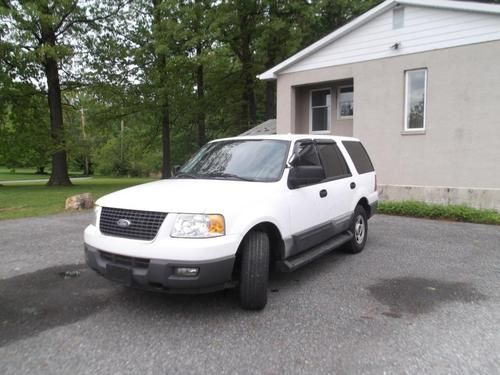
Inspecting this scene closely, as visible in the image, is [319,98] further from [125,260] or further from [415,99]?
[125,260]

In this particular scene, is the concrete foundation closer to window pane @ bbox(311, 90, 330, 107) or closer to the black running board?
window pane @ bbox(311, 90, 330, 107)

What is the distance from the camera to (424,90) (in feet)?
37.0

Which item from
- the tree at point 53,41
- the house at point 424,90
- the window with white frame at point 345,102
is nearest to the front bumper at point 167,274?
the house at point 424,90

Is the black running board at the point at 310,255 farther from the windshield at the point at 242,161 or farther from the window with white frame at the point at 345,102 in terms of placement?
the window with white frame at the point at 345,102

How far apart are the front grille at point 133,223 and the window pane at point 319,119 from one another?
38.8 ft

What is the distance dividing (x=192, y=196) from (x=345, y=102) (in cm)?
1148

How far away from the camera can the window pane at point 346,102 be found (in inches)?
545

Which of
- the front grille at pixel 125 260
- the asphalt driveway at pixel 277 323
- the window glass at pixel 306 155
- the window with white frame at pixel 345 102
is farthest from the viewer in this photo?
the window with white frame at pixel 345 102

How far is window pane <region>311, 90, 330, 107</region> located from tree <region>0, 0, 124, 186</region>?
1201 centimetres

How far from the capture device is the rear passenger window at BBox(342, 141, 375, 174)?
6324mm

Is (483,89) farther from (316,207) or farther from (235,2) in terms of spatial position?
(235,2)

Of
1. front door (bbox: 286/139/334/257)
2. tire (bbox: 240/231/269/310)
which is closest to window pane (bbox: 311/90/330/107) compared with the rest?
front door (bbox: 286/139/334/257)

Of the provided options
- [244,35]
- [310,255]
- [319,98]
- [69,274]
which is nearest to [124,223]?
[69,274]

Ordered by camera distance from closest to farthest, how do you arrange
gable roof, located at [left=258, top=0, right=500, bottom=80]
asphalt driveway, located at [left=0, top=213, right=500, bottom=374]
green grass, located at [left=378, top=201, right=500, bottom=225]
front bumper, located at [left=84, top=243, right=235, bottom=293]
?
asphalt driveway, located at [left=0, top=213, right=500, bottom=374], front bumper, located at [left=84, top=243, right=235, bottom=293], green grass, located at [left=378, top=201, right=500, bottom=225], gable roof, located at [left=258, top=0, right=500, bottom=80]
